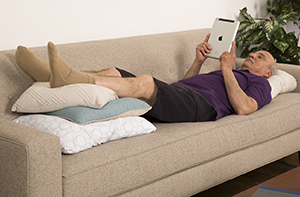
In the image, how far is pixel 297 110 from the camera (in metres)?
2.40

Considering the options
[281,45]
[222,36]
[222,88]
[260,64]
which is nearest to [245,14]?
[281,45]

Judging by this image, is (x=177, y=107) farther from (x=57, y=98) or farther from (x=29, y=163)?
(x=29, y=163)

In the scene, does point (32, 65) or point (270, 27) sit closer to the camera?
point (32, 65)

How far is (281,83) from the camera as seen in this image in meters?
2.67

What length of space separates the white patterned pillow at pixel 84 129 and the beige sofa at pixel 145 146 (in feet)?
0.11

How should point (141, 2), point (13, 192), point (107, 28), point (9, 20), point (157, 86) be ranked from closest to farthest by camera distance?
point (13, 192), point (157, 86), point (9, 20), point (107, 28), point (141, 2)

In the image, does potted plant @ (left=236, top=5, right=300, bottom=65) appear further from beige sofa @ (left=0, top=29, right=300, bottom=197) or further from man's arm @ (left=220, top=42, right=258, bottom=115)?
man's arm @ (left=220, top=42, right=258, bottom=115)

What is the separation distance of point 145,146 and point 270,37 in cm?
236

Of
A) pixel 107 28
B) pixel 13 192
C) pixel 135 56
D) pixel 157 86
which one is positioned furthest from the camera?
pixel 107 28

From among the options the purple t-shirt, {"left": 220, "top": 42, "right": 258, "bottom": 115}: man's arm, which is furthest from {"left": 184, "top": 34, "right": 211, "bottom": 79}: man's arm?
{"left": 220, "top": 42, "right": 258, "bottom": 115}: man's arm

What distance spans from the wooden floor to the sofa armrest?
1051 mm

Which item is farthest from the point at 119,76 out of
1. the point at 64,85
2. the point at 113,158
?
the point at 113,158

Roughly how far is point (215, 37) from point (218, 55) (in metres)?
0.14

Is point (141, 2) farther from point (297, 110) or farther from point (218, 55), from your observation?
point (297, 110)
